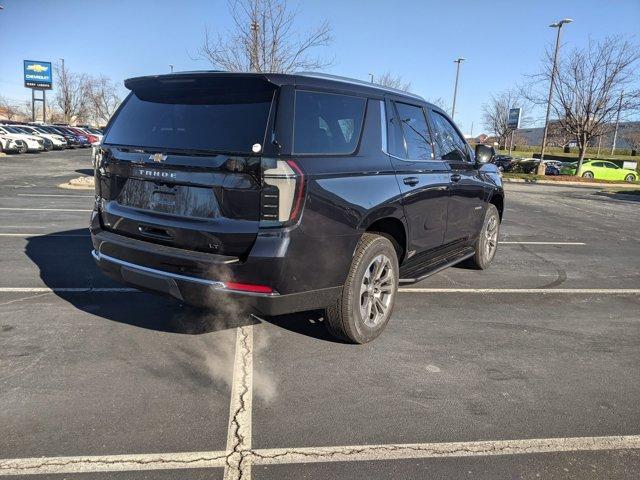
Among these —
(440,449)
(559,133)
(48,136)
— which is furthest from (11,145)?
(559,133)

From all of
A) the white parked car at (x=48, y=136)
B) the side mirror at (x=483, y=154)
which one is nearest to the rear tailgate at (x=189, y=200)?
the side mirror at (x=483, y=154)

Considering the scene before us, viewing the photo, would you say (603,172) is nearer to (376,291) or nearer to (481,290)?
(481,290)


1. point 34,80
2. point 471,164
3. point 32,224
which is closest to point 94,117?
point 34,80

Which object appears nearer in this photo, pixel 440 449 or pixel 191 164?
pixel 440 449

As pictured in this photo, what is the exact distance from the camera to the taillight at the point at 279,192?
3.03 m

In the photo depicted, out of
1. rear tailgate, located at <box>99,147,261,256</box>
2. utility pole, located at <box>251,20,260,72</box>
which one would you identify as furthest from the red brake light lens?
utility pole, located at <box>251,20,260,72</box>

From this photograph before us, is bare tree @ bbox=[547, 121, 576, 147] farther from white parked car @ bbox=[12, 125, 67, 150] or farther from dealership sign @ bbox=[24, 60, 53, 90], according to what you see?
dealership sign @ bbox=[24, 60, 53, 90]

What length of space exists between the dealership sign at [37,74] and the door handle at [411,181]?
231 feet

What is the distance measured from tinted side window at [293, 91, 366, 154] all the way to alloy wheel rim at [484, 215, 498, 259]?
A: 3223mm

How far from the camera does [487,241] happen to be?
6516 mm

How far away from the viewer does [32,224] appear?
8.62m

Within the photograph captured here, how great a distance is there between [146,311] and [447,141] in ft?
11.2

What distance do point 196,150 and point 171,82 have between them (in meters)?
0.64

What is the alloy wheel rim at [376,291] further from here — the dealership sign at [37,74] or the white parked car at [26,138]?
the dealership sign at [37,74]
